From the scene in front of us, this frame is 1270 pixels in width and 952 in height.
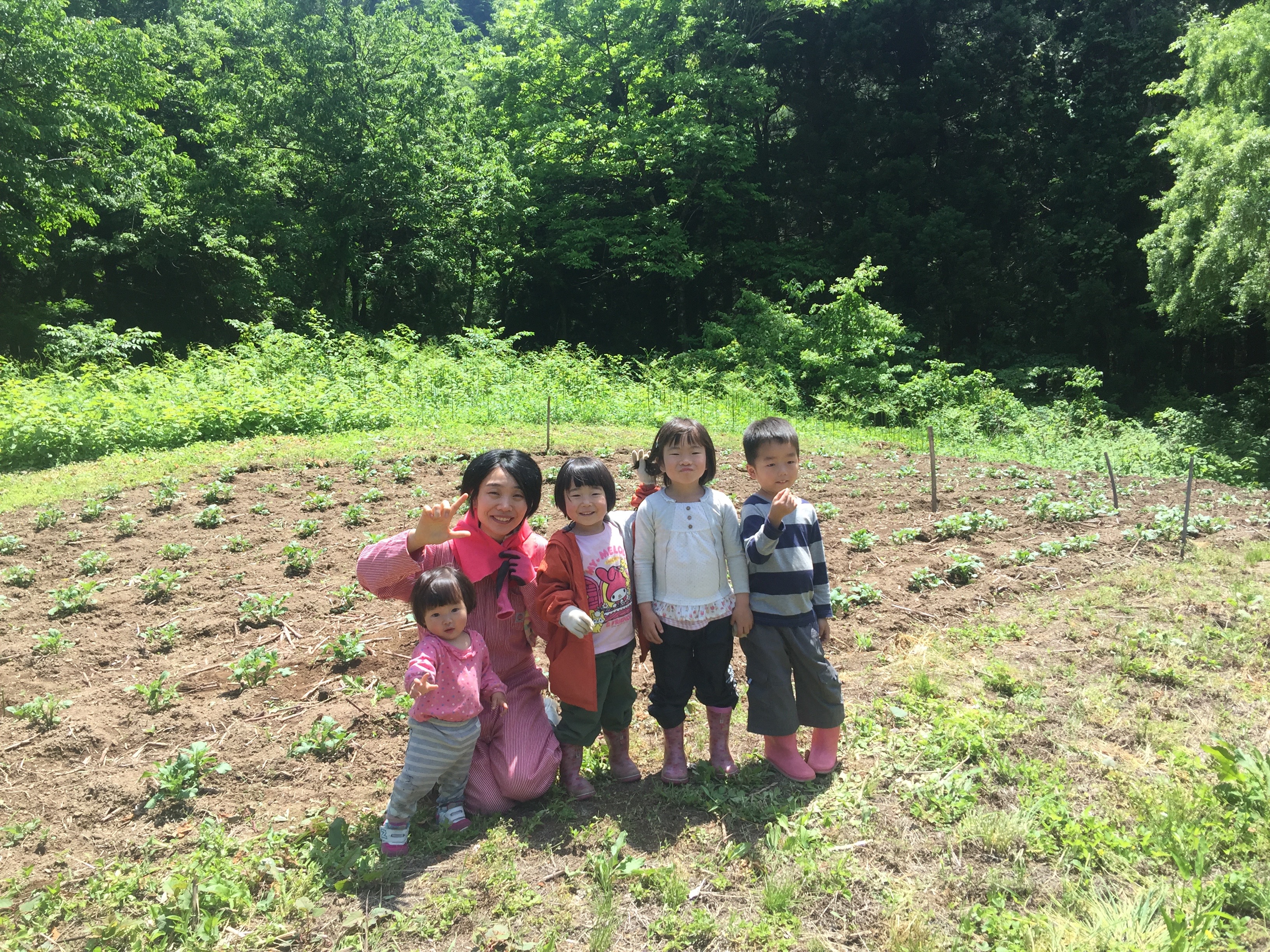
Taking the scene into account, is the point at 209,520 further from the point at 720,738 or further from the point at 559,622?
the point at 720,738

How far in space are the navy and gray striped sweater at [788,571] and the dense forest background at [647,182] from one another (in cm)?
1619

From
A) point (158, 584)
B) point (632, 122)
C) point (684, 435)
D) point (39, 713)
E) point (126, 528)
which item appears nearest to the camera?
point (684, 435)

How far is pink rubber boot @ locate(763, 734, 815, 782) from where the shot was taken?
3.54 metres

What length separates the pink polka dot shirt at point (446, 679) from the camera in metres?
3.06

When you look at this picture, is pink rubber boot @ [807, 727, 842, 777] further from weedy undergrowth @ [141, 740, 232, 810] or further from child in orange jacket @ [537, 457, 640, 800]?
weedy undergrowth @ [141, 740, 232, 810]

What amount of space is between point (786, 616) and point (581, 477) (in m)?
1.12

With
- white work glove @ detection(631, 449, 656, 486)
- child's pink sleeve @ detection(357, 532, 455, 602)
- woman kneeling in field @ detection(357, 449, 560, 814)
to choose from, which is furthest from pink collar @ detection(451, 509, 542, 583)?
white work glove @ detection(631, 449, 656, 486)

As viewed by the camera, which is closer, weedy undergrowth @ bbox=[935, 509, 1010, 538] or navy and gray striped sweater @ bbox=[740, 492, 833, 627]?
navy and gray striped sweater @ bbox=[740, 492, 833, 627]

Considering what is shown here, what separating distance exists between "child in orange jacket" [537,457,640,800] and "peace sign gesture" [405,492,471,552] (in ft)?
1.46

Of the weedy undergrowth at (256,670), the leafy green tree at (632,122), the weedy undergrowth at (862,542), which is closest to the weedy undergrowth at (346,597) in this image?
the weedy undergrowth at (256,670)

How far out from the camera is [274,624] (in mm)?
5223

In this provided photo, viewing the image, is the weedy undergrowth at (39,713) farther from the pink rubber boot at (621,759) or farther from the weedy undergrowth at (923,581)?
the weedy undergrowth at (923,581)

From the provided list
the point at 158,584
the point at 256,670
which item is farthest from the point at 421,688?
the point at 158,584

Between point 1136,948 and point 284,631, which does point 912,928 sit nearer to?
point 1136,948
